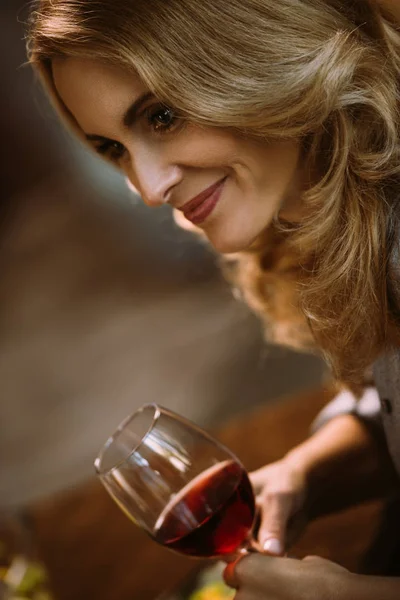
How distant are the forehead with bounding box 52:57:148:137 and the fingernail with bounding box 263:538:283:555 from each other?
0.62m

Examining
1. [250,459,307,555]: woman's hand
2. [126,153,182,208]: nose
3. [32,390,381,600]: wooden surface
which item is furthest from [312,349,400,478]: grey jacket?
[126,153,182,208]: nose

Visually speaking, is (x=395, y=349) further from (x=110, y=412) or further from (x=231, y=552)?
(x=110, y=412)

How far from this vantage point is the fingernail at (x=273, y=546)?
1.02 metres

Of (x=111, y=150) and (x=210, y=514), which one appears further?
(x=111, y=150)

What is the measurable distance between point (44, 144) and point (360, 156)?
180 inches

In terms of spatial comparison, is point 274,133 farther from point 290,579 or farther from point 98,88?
point 290,579

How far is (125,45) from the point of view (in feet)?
3.46

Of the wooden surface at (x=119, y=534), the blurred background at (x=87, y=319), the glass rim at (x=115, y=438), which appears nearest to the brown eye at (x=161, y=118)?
the glass rim at (x=115, y=438)

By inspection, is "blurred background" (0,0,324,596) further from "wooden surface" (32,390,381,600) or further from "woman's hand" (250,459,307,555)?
"woman's hand" (250,459,307,555)

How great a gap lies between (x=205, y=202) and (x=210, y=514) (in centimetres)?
46

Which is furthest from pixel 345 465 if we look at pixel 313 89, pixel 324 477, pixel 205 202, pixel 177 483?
pixel 313 89

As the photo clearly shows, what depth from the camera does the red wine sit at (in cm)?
98

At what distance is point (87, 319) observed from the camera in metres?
4.24

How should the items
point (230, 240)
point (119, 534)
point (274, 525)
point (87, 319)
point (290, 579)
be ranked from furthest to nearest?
point (87, 319) → point (119, 534) → point (230, 240) → point (274, 525) → point (290, 579)
